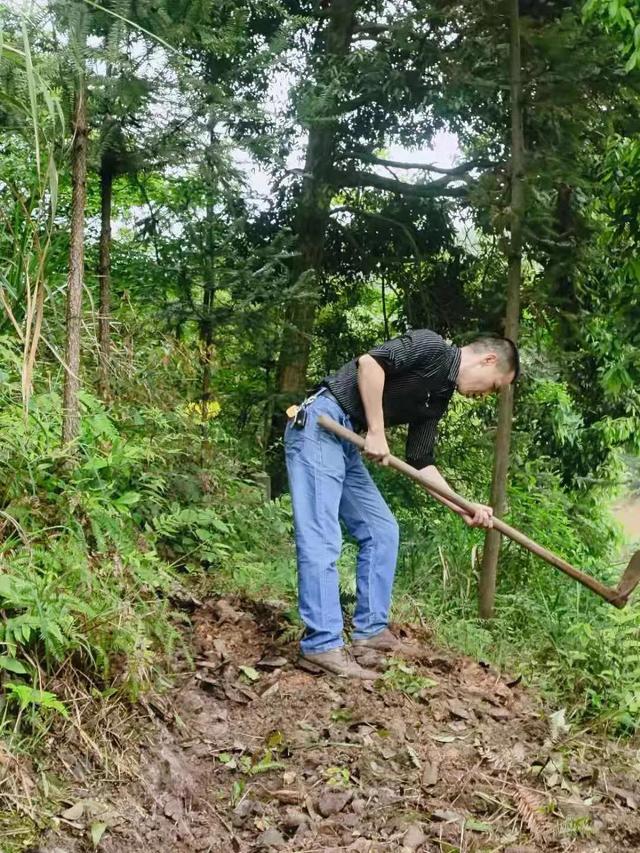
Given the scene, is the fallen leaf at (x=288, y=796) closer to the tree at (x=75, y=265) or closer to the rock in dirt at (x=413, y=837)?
the rock in dirt at (x=413, y=837)

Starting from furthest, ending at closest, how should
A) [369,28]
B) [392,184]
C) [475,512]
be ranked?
[392,184] → [369,28] → [475,512]

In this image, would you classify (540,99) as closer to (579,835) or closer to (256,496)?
(256,496)

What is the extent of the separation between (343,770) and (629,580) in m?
1.67

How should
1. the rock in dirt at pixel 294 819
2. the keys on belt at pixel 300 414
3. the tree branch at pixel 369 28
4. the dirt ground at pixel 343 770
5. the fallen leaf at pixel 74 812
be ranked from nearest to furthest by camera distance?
the fallen leaf at pixel 74 812 → the dirt ground at pixel 343 770 → the rock in dirt at pixel 294 819 → the keys on belt at pixel 300 414 → the tree branch at pixel 369 28

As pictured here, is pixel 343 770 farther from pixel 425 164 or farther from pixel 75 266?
pixel 425 164

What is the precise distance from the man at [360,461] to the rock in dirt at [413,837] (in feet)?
3.39

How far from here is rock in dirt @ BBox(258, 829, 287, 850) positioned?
268cm

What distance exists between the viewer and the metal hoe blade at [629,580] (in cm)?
391

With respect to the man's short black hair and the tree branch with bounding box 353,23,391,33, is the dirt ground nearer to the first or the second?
the man's short black hair

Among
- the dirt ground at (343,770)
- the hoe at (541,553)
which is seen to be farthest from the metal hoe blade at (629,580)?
the dirt ground at (343,770)

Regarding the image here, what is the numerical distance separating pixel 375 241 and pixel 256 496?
14.2ft

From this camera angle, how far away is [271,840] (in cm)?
270

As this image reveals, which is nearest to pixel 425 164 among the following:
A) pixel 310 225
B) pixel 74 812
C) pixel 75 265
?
pixel 310 225

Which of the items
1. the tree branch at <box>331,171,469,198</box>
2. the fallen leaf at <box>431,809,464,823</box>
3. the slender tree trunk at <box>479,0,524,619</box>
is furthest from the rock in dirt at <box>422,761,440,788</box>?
the tree branch at <box>331,171,469,198</box>
